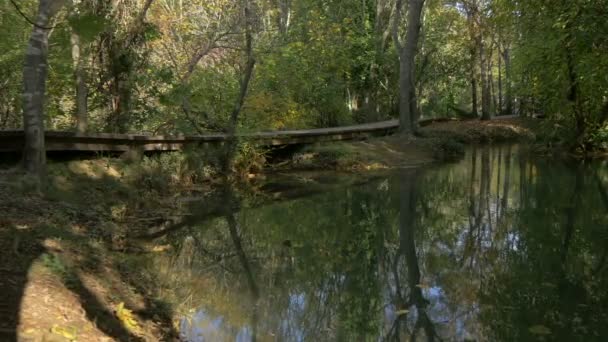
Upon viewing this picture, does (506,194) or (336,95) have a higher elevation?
(336,95)

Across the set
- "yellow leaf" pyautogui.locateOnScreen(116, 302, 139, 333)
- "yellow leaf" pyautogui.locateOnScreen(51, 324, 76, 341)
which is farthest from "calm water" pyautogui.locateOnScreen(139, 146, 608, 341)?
"yellow leaf" pyautogui.locateOnScreen(51, 324, 76, 341)

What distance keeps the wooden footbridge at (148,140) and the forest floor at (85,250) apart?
407 millimetres

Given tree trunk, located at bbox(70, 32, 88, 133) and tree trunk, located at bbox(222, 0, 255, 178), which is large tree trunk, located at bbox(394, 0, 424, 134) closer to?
tree trunk, located at bbox(222, 0, 255, 178)

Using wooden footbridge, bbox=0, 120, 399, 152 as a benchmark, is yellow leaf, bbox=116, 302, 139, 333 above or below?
below

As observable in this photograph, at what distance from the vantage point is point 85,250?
626cm

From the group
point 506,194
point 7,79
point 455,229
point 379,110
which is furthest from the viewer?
point 379,110

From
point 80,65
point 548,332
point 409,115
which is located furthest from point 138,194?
point 409,115

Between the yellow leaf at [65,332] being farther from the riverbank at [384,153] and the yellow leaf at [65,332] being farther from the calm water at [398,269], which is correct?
the riverbank at [384,153]

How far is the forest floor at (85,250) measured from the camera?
4.29 metres

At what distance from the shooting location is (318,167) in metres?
18.0

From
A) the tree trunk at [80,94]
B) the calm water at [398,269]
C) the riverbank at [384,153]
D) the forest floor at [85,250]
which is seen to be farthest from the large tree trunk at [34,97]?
the riverbank at [384,153]

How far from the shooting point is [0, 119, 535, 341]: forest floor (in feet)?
14.1

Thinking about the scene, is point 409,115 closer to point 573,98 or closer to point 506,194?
point 573,98

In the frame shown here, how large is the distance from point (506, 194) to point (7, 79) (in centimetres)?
1305
